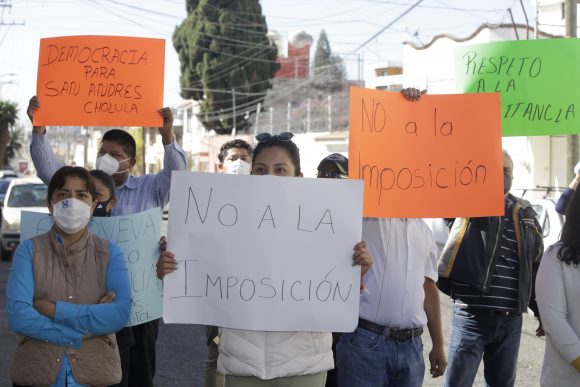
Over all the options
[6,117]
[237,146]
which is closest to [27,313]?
[237,146]

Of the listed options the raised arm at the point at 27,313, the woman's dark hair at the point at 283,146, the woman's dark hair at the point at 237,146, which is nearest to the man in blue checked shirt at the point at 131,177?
the woman's dark hair at the point at 237,146

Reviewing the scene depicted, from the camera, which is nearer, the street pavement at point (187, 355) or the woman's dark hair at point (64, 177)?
the woman's dark hair at point (64, 177)

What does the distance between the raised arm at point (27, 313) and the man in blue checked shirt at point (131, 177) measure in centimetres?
132

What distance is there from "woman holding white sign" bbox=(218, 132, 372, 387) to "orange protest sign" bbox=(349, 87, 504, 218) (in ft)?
1.72

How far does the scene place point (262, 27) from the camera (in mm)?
58062

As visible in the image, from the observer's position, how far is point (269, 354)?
12.4 feet

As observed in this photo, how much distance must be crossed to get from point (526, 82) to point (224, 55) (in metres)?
53.3

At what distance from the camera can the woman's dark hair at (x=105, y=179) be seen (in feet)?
16.2

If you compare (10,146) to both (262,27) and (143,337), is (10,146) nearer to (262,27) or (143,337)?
(262,27)

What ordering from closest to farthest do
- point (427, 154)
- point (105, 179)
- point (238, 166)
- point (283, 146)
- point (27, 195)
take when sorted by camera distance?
1. point (283, 146)
2. point (427, 154)
3. point (105, 179)
4. point (238, 166)
5. point (27, 195)

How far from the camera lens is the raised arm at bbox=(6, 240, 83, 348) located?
12.6 ft

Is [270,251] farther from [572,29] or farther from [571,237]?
[572,29]

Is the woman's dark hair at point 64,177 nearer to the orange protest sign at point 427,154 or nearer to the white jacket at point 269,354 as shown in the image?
the white jacket at point 269,354

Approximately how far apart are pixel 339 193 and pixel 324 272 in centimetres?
33
